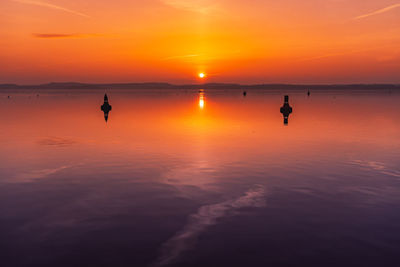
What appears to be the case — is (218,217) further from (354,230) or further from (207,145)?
(207,145)

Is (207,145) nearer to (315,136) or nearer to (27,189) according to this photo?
(315,136)

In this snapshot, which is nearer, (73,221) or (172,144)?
(73,221)

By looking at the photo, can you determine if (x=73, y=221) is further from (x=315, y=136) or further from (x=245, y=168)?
(x=315, y=136)

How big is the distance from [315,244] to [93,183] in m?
10.00

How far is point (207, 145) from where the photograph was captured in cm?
2866

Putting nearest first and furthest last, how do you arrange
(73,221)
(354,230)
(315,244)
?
1. (315,244)
2. (354,230)
3. (73,221)

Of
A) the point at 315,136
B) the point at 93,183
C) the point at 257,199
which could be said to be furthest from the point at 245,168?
the point at 315,136

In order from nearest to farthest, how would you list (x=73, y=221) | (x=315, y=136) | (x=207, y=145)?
(x=73, y=221)
(x=207, y=145)
(x=315, y=136)

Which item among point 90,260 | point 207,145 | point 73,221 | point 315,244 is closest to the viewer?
point 90,260

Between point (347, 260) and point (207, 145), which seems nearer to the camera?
point (347, 260)

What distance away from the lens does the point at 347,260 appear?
30.2 ft

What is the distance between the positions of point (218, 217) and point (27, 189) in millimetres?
8279

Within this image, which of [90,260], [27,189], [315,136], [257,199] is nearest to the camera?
[90,260]

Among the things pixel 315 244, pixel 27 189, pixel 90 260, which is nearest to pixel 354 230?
pixel 315 244
